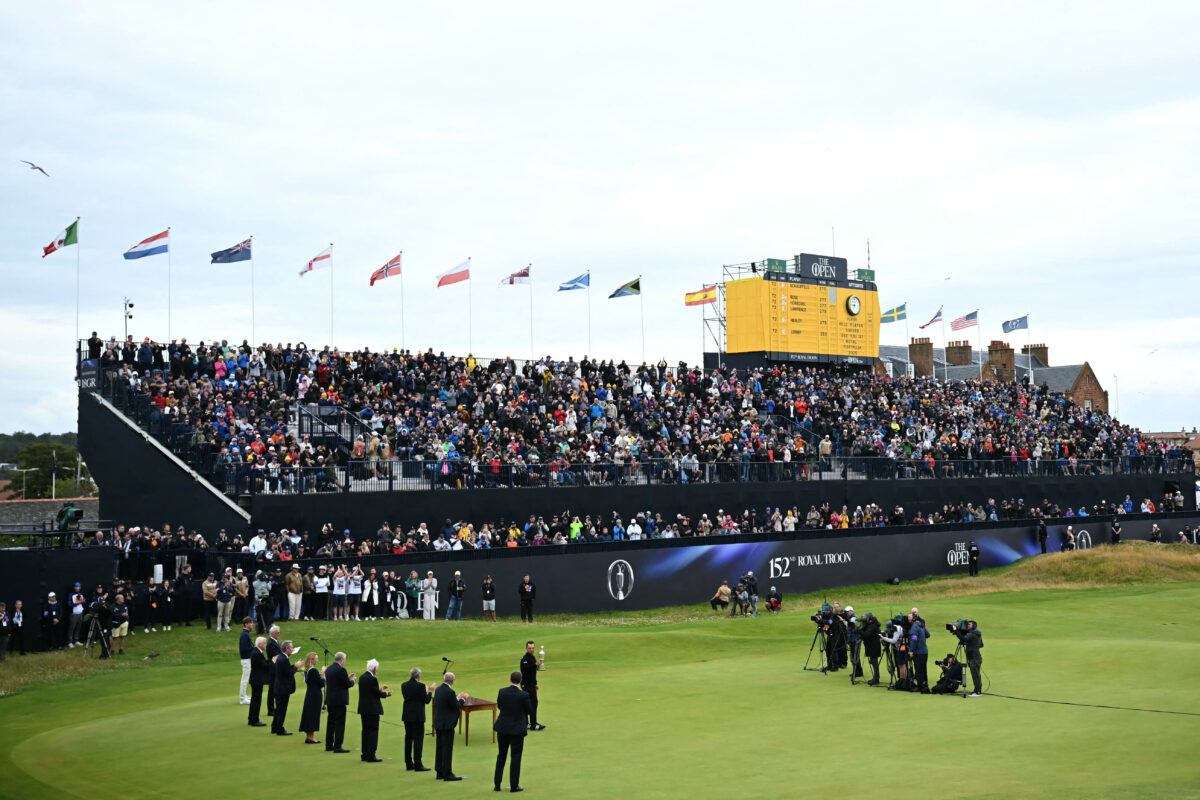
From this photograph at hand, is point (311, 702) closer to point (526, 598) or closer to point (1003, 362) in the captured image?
point (526, 598)

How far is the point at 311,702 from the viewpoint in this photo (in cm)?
1962

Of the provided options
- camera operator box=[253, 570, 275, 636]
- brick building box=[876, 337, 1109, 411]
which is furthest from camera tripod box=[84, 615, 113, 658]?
brick building box=[876, 337, 1109, 411]

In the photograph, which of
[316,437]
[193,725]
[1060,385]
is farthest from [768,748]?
[1060,385]

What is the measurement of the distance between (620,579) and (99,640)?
18.7m

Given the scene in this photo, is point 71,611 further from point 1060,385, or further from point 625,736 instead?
point 1060,385

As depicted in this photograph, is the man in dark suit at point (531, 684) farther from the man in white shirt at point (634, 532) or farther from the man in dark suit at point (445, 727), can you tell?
the man in white shirt at point (634, 532)

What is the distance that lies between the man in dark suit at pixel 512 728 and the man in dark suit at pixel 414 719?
1.98 m

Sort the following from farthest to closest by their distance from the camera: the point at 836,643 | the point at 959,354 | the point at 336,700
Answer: the point at 959,354, the point at 836,643, the point at 336,700

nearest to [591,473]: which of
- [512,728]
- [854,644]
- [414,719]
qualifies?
[854,644]

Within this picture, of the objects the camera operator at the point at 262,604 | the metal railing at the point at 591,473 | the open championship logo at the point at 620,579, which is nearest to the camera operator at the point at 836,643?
the camera operator at the point at 262,604

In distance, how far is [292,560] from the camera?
114ft

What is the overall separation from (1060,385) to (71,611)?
104245 millimetres

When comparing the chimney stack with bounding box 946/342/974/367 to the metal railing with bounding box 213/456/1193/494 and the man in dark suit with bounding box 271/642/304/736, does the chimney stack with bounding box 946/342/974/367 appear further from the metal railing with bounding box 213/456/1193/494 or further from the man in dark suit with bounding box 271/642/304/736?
the man in dark suit with bounding box 271/642/304/736

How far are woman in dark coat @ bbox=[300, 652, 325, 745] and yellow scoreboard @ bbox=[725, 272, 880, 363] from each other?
155ft
